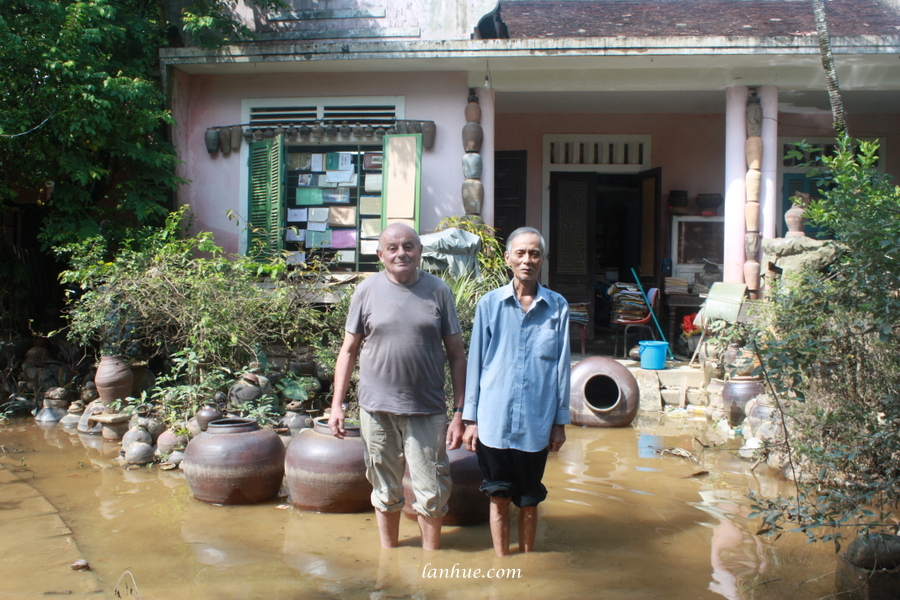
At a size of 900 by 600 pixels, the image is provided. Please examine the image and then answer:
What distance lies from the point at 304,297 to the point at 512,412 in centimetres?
465

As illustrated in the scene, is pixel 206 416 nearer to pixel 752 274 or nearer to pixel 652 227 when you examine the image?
pixel 752 274

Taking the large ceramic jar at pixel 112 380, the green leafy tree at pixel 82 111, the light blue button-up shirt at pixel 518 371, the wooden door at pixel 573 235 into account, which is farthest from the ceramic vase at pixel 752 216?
the large ceramic jar at pixel 112 380

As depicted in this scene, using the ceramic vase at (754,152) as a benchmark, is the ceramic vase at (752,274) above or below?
below

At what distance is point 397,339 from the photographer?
366 cm

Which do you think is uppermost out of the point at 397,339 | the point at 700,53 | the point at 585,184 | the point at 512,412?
the point at 700,53

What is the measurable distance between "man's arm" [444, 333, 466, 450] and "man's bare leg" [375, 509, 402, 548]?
51cm

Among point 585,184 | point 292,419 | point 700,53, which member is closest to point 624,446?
point 292,419

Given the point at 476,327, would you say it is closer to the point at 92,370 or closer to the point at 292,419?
the point at 292,419

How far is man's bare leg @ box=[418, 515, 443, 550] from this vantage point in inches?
150

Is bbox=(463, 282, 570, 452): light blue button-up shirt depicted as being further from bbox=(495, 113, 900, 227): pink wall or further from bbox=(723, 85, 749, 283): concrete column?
bbox=(495, 113, 900, 227): pink wall

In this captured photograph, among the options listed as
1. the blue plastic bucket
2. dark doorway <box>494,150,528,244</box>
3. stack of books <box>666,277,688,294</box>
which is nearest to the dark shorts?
the blue plastic bucket

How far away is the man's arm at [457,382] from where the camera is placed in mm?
3723

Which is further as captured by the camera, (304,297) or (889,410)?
(304,297)

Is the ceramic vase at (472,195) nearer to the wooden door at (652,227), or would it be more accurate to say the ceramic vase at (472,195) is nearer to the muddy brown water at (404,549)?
the wooden door at (652,227)
